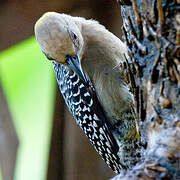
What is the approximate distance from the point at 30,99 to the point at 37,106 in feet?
0.45

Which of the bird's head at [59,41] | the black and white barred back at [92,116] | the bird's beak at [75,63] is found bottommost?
the black and white barred back at [92,116]

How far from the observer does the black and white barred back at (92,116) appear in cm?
369

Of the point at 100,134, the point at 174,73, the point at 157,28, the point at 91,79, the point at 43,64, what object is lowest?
the point at 43,64

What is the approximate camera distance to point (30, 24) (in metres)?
4.52

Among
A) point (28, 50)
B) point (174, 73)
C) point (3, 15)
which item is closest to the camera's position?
point (174, 73)

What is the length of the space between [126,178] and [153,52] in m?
0.62

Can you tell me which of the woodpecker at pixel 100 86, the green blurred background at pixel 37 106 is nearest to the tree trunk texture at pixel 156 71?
the woodpecker at pixel 100 86

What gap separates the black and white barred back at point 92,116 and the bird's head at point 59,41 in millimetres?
307

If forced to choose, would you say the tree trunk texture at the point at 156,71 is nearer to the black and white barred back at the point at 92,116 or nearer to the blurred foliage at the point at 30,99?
the black and white barred back at the point at 92,116

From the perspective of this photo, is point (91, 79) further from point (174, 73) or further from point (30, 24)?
point (174, 73)

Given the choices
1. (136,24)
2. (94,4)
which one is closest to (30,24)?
(94,4)

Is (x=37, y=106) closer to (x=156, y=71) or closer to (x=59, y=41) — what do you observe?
(x=59, y=41)

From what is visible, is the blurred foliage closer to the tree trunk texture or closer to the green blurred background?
the green blurred background

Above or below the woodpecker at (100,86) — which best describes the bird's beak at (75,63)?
above
